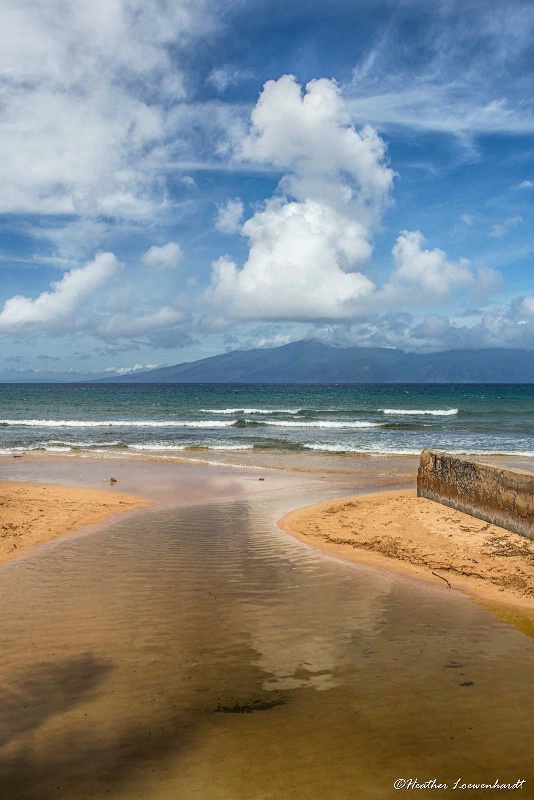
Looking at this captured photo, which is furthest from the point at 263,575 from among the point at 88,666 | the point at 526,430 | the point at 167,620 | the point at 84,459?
the point at 526,430

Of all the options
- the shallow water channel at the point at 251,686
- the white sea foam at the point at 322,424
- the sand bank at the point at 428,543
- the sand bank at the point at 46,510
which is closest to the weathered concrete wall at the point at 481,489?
the sand bank at the point at 428,543

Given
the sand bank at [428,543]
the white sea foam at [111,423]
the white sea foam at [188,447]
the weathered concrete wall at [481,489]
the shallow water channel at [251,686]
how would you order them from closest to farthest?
the shallow water channel at [251,686], the sand bank at [428,543], the weathered concrete wall at [481,489], the white sea foam at [188,447], the white sea foam at [111,423]

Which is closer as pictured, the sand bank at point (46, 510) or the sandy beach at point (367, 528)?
the sandy beach at point (367, 528)

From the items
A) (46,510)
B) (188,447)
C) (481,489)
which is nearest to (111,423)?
(188,447)

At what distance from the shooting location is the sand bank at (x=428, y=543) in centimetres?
712

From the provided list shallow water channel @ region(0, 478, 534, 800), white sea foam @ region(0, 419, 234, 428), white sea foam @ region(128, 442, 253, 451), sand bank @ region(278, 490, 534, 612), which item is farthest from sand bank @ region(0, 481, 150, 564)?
white sea foam @ region(0, 419, 234, 428)

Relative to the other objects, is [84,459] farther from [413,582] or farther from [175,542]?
[413,582]

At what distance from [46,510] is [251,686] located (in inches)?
331

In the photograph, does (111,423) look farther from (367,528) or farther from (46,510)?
(367,528)

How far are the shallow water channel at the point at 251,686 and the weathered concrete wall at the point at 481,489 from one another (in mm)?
2370

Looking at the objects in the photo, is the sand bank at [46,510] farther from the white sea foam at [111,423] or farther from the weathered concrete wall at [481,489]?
the white sea foam at [111,423]

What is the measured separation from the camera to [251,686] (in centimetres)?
436

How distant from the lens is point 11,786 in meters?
3.21

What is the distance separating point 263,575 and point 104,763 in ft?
13.3
